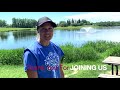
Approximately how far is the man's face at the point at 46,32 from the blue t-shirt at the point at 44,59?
63 mm

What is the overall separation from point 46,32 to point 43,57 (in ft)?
0.75

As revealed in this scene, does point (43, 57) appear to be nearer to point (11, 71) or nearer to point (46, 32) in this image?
point (46, 32)

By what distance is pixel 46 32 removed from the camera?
96.0 inches

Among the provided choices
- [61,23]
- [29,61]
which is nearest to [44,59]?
[29,61]

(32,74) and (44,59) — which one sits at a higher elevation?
(44,59)

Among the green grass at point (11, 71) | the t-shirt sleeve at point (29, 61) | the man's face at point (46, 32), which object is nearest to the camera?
the t-shirt sleeve at point (29, 61)

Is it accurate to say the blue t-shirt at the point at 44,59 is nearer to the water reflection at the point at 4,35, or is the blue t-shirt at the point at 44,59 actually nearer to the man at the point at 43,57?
the man at the point at 43,57

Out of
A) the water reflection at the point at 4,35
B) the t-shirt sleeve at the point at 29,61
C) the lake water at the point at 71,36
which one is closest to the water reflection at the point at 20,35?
the lake water at the point at 71,36

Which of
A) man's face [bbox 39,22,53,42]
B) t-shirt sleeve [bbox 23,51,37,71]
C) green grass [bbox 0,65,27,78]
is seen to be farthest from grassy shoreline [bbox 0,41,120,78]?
t-shirt sleeve [bbox 23,51,37,71]

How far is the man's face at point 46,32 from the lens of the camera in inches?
93.9

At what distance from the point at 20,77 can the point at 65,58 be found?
0.65 metres

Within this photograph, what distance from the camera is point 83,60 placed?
143 inches
